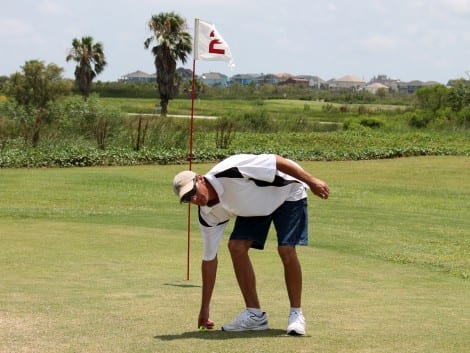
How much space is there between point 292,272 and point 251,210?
658 mm

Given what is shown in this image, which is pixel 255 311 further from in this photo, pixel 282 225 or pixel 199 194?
pixel 199 194

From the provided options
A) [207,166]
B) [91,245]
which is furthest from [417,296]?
[207,166]

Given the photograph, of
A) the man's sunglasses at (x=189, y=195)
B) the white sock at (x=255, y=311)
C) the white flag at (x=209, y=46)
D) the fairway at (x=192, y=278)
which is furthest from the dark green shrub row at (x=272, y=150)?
the man's sunglasses at (x=189, y=195)

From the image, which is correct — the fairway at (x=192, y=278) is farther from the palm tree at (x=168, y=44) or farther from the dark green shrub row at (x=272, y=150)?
the palm tree at (x=168, y=44)

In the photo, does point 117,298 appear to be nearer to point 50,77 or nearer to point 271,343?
point 271,343

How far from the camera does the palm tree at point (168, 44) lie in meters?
73.9

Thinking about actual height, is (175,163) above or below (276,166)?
below

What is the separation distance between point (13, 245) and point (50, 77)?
66061 mm

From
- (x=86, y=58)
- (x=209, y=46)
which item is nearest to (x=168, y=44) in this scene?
(x=86, y=58)

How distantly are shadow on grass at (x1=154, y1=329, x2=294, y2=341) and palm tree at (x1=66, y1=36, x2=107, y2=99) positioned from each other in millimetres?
82097

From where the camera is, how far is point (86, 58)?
8881 centimetres

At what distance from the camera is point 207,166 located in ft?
123

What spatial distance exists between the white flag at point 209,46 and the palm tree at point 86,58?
3045 inches

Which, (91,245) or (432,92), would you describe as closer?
(91,245)
